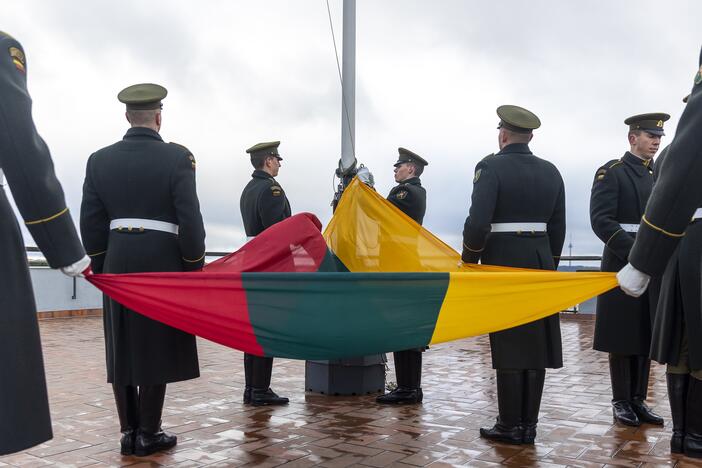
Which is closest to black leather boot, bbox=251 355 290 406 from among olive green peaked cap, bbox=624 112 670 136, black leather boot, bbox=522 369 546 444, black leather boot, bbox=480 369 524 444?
black leather boot, bbox=480 369 524 444

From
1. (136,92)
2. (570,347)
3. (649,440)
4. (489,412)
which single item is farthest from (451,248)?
(570,347)

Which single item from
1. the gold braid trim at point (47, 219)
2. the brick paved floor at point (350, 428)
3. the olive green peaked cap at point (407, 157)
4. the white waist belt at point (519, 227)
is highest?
the olive green peaked cap at point (407, 157)

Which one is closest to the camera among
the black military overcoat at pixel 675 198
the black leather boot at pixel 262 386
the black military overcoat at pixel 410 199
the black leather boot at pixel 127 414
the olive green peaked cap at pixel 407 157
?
the black military overcoat at pixel 675 198

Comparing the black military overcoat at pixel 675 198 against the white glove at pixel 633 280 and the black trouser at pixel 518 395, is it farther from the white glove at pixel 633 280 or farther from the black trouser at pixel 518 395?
the black trouser at pixel 518 395

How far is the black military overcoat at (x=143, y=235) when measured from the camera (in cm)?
331

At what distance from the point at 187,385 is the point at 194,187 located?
2611mm

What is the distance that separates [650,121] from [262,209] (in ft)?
9.45

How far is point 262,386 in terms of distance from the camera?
15.4 ft

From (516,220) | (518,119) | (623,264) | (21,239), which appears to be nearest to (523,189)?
(516,220)

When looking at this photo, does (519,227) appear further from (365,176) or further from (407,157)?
(407,157)

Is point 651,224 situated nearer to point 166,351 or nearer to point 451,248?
point 451,248

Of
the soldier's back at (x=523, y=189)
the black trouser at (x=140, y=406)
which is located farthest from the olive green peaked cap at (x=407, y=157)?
the black trouser at (x=140, y=406)

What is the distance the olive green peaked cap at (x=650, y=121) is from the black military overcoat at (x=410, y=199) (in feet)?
5.34

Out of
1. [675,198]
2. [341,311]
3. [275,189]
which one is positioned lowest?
[341,311]
